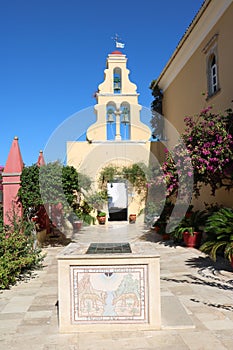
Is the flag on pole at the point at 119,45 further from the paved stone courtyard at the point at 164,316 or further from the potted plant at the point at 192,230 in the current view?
the paved stone courtyard at the point at 164,316

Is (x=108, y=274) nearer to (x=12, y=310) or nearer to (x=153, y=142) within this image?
(x=12, y=310)

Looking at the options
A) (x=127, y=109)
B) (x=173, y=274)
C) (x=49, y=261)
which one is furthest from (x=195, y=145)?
(x=127, y=109)

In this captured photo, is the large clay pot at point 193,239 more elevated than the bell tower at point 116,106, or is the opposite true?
the bell tower at point 116,106

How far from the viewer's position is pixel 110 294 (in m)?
3.44

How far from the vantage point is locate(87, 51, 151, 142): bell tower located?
14.5 meters

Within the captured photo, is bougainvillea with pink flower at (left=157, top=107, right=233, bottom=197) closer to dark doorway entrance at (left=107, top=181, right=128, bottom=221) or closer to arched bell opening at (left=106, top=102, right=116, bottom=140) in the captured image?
arched bell opening at (left=106, top=102, right=116, bottom=140)

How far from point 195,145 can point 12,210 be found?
17.4 ft

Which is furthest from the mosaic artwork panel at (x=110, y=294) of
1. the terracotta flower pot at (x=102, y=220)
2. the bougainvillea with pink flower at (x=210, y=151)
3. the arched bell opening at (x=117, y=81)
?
the arched bell opening at (x=117, y=81)

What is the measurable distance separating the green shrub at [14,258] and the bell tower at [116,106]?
8.47 metres

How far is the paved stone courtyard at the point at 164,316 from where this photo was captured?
315 cm

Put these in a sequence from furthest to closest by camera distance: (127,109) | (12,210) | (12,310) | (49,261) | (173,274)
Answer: (127,109) < (12,210) < (49,261) < (173,274) < (12,310)

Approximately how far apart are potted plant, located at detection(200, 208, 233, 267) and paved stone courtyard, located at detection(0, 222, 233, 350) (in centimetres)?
44

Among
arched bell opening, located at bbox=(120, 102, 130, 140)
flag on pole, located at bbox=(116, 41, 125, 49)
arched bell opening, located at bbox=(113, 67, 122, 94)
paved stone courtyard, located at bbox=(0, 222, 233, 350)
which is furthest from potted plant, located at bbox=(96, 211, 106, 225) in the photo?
paved stone courtyard, located at bbox=(0, 222, 233, 350)

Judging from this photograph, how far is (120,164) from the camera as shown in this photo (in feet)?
50.6
